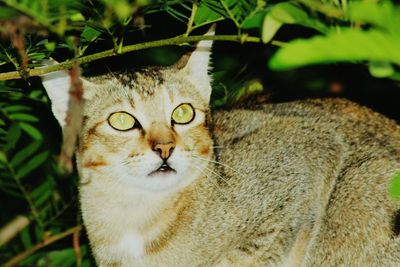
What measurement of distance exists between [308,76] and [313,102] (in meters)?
0.59

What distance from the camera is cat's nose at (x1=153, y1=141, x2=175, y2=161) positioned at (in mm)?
2738

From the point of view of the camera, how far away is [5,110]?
3.30m

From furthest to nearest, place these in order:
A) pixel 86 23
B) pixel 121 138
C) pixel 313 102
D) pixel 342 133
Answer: pixel 313 102 → pixel 342 133 → pixel 121 138 → pixel 86 23

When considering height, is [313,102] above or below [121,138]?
below

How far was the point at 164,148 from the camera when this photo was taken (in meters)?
2.74

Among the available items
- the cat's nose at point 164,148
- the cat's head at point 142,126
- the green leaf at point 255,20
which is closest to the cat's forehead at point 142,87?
the cat's head at point 142,126

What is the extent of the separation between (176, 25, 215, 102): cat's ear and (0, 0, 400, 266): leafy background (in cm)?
16

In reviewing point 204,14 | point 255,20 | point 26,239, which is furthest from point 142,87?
point 255,20

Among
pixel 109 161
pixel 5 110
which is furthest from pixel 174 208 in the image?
pixel 5 110

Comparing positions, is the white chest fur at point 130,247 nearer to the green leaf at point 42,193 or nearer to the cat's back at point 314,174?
the cat's back at point 314,174

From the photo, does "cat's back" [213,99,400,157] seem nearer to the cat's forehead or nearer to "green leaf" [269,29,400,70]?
the cat's forehead

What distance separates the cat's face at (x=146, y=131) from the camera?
2803 millimetres

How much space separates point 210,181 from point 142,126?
1.78 feet

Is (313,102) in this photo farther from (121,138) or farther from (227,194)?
(121,138)
